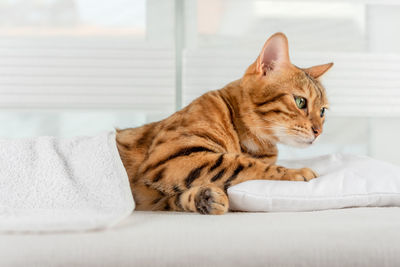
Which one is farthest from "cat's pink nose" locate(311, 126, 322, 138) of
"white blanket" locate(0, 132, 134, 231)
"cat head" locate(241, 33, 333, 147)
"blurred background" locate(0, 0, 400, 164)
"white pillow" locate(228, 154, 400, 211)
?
"blurred background" locate(0, 0, 400, 164)

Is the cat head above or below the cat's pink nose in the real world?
above

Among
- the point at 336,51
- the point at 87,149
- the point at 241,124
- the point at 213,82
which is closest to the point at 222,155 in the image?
the point at 241,124

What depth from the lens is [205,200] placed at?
1.06 m

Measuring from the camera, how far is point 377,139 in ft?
7.42

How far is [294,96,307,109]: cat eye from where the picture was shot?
1398 millimetres

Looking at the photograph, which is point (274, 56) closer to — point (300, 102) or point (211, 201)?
point (300, 102)

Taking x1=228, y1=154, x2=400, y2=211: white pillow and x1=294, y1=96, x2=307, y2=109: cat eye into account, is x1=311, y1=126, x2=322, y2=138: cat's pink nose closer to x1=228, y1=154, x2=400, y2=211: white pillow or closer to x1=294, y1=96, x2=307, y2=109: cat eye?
x1=294, y1=96, x2=307, y2=109: cat eye

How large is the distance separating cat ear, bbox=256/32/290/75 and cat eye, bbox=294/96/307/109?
129 mm

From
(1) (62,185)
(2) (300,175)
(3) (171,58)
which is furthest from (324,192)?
(3) (171,58)

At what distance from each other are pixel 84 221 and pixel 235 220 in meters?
0.33

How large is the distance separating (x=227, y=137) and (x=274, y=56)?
0.34 meters

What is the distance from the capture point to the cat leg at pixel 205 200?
1047mm

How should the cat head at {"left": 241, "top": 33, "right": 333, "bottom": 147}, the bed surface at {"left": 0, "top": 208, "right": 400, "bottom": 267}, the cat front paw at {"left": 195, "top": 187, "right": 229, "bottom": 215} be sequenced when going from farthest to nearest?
the cat head at {"left": 241, "top": 33, "right": 333, "bottom": 147}
the cat front paw at {"left": 195, "top": 187, "right": 229, "bottom": 215}
the bed surface at {"left": 0, "top": 208, "right": 400, "bottom": 267}

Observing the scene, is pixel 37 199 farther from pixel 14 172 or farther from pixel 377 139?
pixel 377 139
